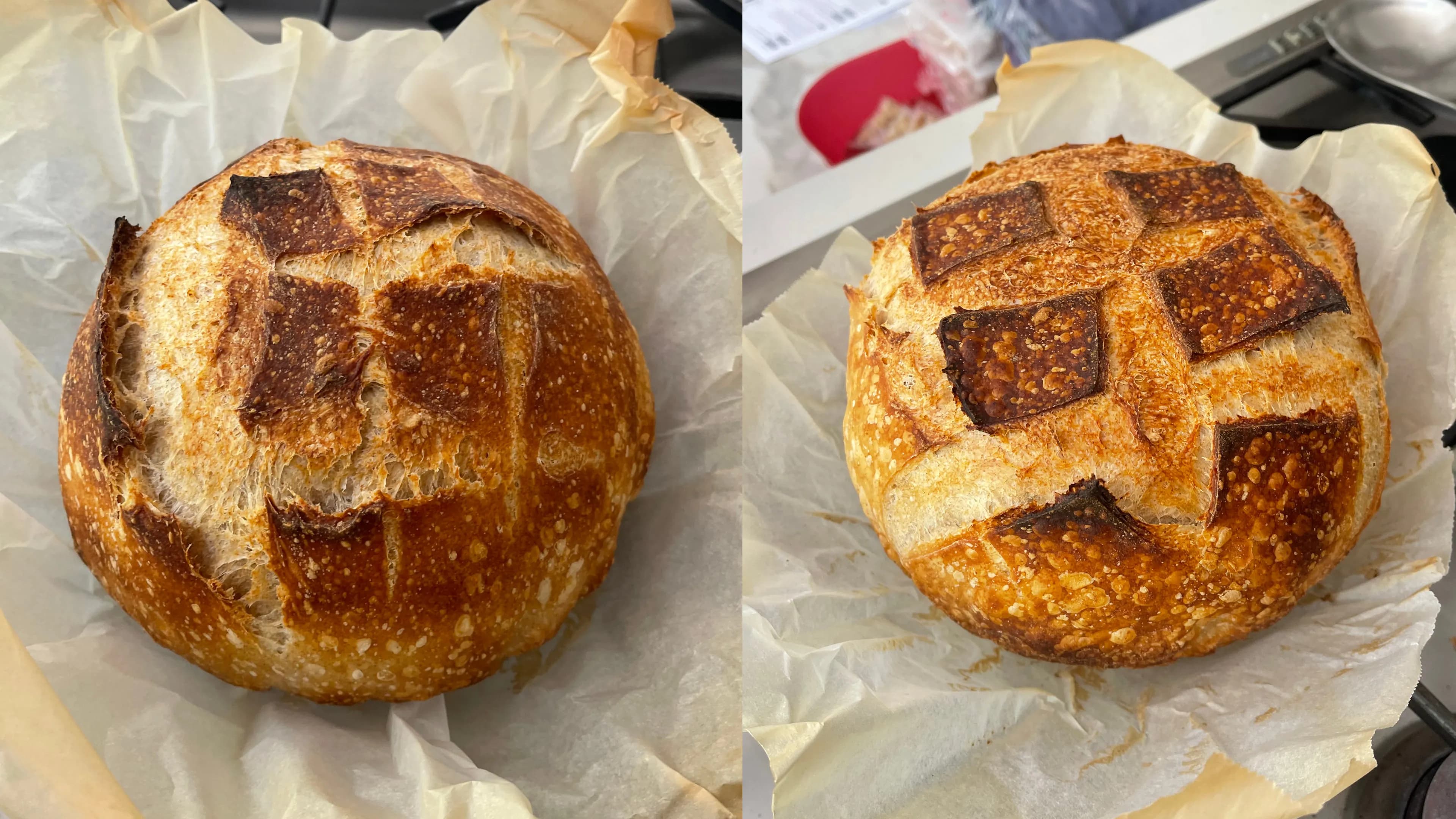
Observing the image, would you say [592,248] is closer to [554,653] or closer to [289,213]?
[289,213]

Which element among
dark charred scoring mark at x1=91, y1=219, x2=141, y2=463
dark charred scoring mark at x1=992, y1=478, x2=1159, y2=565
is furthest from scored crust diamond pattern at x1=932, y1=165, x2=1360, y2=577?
dark charred scoring mark at x1=91, y1=219, x2=141, y2=463

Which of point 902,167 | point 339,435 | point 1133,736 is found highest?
point 902,167

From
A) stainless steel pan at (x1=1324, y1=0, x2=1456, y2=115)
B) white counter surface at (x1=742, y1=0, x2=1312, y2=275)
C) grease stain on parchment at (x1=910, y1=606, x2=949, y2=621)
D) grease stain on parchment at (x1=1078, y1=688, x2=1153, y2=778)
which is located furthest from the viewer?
stainless steel pan at (x1=1324, y1=0, x2=1456, y2=115)

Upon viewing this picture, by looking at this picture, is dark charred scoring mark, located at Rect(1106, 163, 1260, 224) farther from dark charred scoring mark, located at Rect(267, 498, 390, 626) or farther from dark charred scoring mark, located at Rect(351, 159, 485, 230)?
dark charred scoring mark, located at Rect(267, 498, 390, 626)

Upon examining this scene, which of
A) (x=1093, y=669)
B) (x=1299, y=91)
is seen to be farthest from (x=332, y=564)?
(x=1299, y=91)

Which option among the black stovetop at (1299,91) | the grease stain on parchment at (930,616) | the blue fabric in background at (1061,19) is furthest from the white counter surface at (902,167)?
the grease stain on parchment at (930,616)

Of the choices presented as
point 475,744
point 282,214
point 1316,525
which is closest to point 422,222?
point 282,214

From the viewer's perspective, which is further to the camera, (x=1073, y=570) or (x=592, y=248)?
(x=592, y=248)
